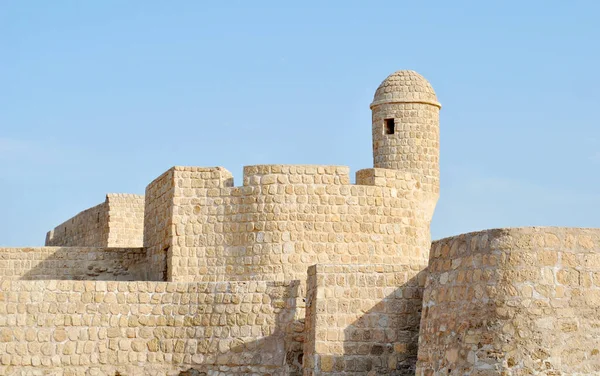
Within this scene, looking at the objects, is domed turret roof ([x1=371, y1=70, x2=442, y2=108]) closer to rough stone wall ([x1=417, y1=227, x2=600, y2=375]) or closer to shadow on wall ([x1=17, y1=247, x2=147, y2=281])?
shadow on wall ([x1=17, y1=247, x2=147, y2=281])

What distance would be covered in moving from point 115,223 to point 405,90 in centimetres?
714

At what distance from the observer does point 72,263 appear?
1972cm

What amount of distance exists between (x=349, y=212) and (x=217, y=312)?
3228 mm

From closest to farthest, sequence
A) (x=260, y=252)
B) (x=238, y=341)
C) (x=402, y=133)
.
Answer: (x=238, y=341)
(x=260, y=252)
(x=402, y=133)

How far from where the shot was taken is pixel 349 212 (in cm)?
1712

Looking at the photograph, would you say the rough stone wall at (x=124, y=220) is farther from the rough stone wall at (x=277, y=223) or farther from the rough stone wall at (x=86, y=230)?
the rough stone wall at (x=277, y=223)

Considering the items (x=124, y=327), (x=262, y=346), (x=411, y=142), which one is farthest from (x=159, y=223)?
(x=411, y=142)

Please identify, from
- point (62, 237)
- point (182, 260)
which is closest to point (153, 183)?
point (182, 260)

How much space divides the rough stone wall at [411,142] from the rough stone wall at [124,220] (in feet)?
19.4

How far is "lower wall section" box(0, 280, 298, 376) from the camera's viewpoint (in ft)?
48.7

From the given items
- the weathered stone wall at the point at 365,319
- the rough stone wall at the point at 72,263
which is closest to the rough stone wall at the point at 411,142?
the rough stone wall at the point at 72,263

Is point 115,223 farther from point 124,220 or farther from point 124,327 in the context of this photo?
point 124,327

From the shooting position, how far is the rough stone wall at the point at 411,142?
21531 mm

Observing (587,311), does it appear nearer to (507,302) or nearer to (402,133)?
(507,302)
